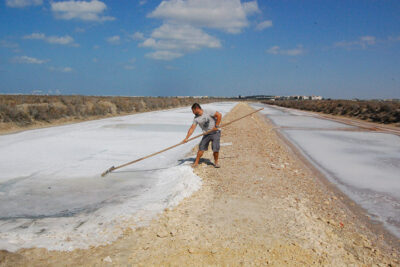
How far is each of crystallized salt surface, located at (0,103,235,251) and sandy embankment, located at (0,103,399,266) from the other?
0.26 m

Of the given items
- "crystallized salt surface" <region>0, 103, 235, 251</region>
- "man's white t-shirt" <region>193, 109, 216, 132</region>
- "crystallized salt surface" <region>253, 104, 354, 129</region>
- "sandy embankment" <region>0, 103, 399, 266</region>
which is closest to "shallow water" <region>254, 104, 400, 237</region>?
"sandy embankment" <region>0, 103, 399, 266</region>

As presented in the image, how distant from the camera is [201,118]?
19.3ft

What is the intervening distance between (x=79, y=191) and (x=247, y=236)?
2989 millimetres

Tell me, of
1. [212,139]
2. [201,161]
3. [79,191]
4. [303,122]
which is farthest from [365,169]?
[303,122]

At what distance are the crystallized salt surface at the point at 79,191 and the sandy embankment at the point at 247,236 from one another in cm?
26

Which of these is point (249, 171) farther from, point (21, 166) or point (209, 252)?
point (21, 166)

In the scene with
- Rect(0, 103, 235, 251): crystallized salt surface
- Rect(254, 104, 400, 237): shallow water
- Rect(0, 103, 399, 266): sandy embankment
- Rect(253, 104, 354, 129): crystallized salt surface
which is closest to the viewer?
Rect(0, 103, 399, 266): sandy embankment

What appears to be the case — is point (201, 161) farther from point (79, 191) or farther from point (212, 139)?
point (79, 191)

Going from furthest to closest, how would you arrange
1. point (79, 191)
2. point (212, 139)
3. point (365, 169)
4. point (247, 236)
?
point (365, 169), point (212, 139), point (79, 191), point (247, 236)

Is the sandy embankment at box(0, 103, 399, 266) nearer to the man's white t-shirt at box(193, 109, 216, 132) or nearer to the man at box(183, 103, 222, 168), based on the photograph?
the man at box(183, 103, 222, 168)

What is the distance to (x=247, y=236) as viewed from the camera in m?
3.07

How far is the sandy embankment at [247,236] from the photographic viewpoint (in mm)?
2688

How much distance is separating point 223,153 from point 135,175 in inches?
101

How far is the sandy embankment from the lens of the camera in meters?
2.69
